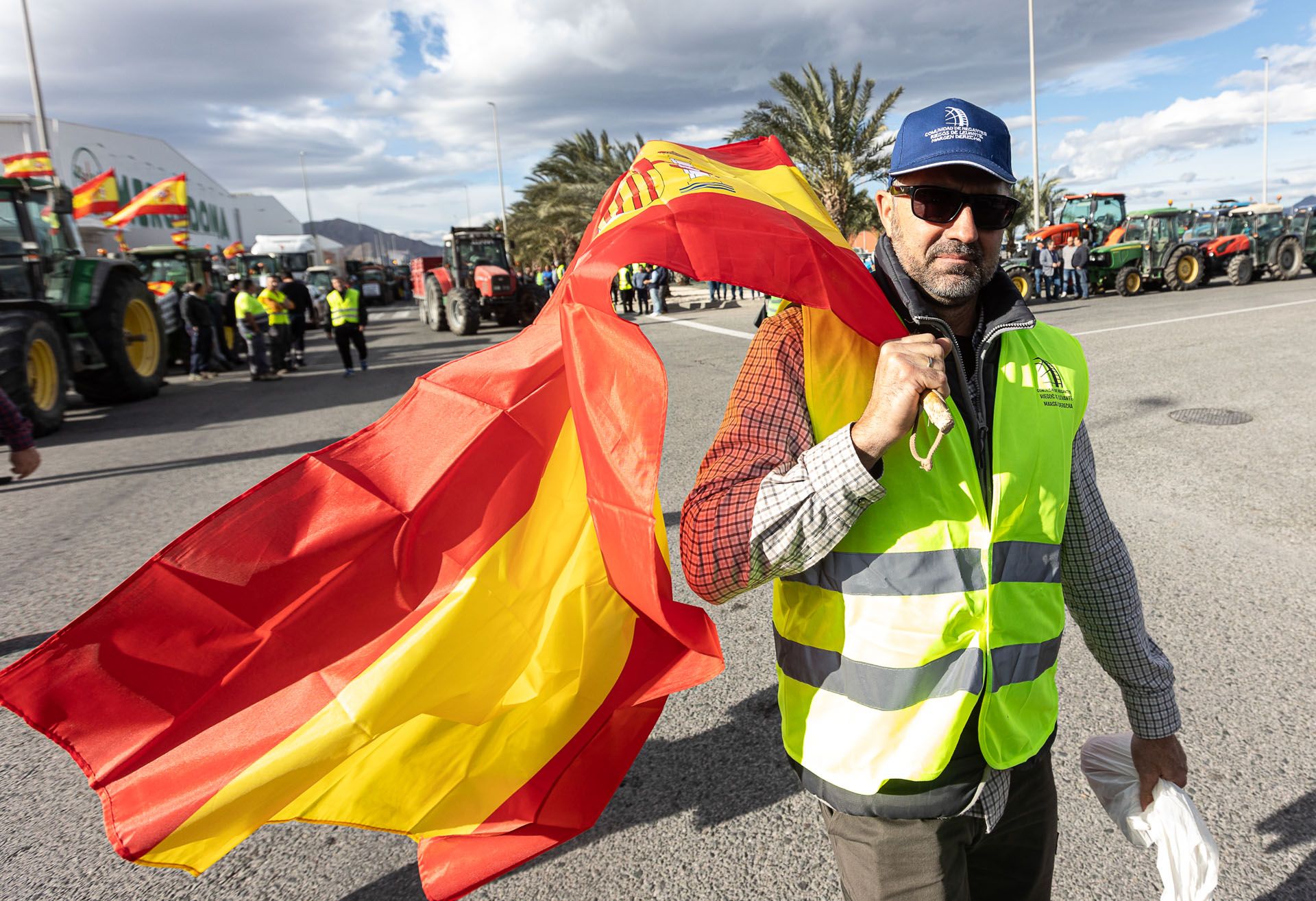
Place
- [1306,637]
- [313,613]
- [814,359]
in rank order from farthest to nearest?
[1306,637], [313,613], [814,359]

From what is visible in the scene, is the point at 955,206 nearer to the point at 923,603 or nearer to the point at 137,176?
the point at 923,603

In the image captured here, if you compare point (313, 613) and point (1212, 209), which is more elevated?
point (1212, 209)

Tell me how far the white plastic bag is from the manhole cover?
631 cm

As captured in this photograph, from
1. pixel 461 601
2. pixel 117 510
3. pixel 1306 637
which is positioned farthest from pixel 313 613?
pixel 117 510

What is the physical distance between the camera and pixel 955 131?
5.24 feet

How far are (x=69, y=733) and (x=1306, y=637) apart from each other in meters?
4.33

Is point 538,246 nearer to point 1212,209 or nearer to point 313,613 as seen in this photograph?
point 1212,209

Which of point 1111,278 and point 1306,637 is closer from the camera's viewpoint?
point 1306,637

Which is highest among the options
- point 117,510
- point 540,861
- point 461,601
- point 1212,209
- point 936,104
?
point 1212,209

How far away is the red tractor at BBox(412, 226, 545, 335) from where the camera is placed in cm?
2169

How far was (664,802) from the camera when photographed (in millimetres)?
2773

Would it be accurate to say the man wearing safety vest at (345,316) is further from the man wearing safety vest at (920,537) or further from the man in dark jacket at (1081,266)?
the man in dark jacket at (1081,266)

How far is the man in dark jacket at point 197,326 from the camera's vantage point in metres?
14.9

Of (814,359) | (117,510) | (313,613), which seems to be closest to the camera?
(814,359)
